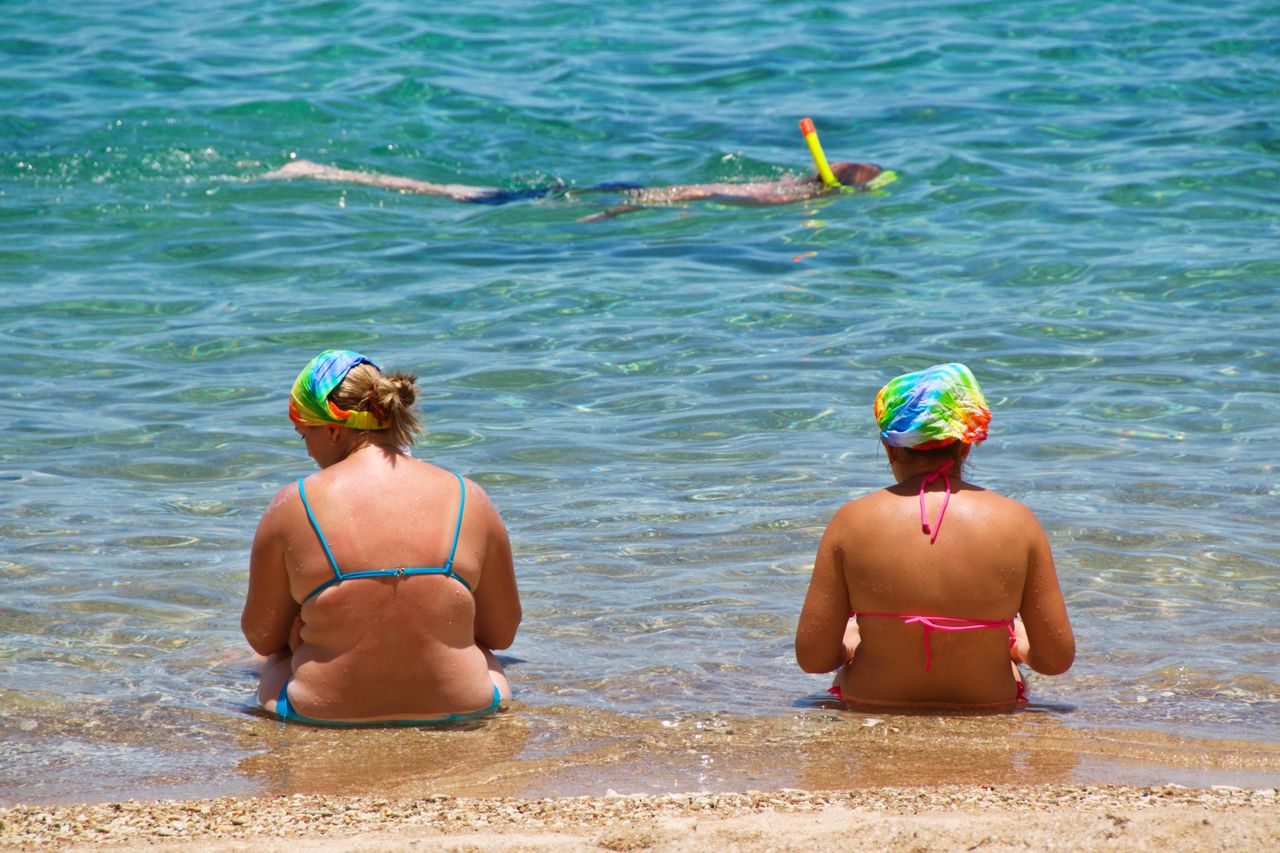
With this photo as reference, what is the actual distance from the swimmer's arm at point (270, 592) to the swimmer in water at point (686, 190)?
26.1ft

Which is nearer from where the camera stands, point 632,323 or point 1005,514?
point 1005,514

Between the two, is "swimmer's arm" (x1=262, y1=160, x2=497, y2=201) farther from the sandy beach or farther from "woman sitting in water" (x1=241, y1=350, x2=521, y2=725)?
the sandy beach

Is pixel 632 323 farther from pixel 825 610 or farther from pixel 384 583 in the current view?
pixel 384 583

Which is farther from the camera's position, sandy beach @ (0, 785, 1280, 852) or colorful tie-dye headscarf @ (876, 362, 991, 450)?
colorful tie-dye headscarf @ (876, 362, 991, 450)

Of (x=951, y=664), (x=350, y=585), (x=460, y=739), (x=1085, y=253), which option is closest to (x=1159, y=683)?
(x=951, y=664)

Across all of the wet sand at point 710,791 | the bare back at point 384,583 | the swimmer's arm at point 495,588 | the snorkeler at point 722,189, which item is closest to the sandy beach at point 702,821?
the wet sand at point 710,791

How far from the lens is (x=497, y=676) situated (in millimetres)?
4273

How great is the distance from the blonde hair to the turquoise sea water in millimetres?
907

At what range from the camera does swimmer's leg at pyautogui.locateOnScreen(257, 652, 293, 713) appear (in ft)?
13.6

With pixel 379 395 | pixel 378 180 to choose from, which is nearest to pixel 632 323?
pixel 378 180

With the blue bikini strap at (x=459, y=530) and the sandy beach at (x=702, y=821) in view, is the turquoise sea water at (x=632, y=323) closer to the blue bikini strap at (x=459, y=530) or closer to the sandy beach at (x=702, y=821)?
the sandy beach at (x=702, y=821)

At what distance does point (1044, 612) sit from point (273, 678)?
2140mm

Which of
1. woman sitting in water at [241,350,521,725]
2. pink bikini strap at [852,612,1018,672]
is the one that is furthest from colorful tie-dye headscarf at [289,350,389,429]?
pink bikini strap at [852,612,1018,672]

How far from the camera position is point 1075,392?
24.6ft
